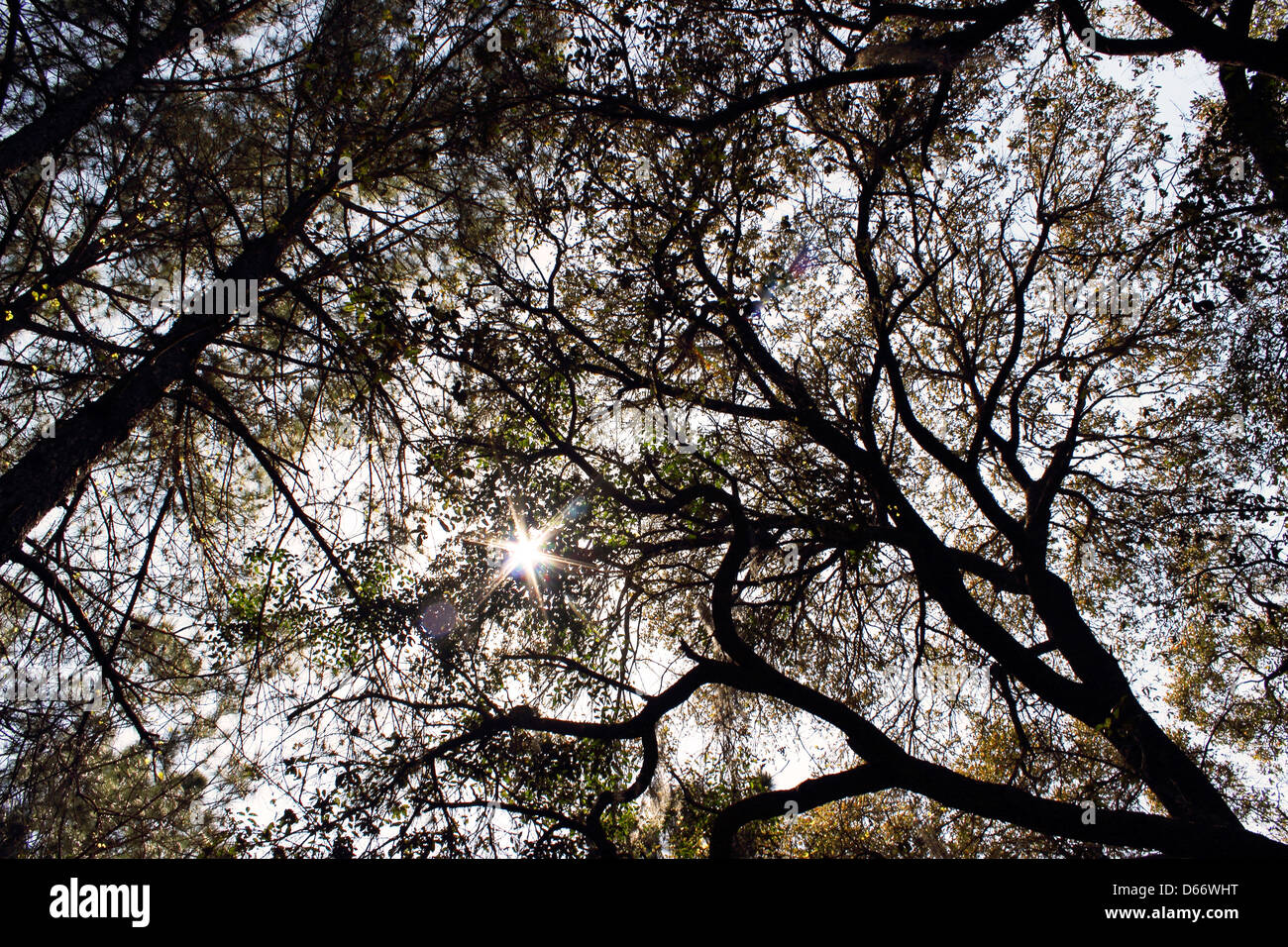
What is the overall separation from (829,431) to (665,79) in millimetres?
4464

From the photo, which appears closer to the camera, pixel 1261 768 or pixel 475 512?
pixel 475 512

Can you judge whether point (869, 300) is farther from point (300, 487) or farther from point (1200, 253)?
point (300, 487)

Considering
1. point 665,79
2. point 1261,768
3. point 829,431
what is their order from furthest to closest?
point 1261,768, point 829,431, point 665,79

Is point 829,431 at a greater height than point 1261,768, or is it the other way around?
point 829,431

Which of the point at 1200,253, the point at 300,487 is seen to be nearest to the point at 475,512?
the point at 300,487

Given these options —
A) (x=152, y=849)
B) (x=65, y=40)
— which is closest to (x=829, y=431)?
(x=152, y=849)

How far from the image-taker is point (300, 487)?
6133mm

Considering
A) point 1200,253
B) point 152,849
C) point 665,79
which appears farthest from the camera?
point 665,79

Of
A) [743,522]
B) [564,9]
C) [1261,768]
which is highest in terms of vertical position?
[564,9]

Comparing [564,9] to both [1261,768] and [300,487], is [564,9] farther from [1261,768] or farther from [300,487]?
[1261,768]

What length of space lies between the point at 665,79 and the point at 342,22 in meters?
3.52

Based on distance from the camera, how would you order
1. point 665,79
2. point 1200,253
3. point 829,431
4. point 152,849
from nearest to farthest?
point 1200,253 → point 152,849 → point 665,79 → point 829,431

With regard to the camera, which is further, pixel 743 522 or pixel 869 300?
pixel 869 300
